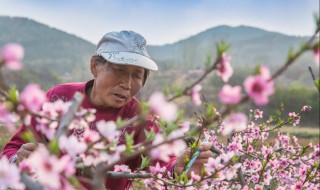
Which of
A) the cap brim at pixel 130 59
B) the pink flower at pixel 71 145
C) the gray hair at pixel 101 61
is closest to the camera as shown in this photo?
the pink flower at pixel 71 145

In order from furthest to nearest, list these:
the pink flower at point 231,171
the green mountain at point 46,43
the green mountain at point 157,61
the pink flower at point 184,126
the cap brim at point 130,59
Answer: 1. the green mountain at point 46,43
2. the green mountain at point 157,61
3. the cap brim at point 130,59
4. the pink flower at point 231,171
5. the pink flower at point 184,126

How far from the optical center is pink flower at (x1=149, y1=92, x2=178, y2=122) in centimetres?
78

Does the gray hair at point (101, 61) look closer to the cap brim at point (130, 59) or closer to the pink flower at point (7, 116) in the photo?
the cap brim at point (130, 59)

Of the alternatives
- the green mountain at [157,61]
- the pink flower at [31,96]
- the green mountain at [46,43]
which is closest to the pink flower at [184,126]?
the pink flower at [31,96]

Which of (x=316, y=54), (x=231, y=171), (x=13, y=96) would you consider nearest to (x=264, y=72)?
(x=316, y=54)

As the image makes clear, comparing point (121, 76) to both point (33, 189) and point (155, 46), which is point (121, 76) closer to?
point (33, 189)

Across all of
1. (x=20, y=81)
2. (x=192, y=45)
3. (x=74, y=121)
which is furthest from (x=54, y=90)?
(x=192, y=45)

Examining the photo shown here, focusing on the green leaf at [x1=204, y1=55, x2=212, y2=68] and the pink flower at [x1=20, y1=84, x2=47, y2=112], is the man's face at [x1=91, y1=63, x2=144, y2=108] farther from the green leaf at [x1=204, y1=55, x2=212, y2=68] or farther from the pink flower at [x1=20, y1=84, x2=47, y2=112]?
the pink flower at [x1=20, y1=84, x2=47, y2=112]

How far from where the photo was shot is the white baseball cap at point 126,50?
2.21 meters

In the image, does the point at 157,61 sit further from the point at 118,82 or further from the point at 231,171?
the point at 231,171

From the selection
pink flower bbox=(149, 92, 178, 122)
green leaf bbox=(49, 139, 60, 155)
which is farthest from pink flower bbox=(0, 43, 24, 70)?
pink flower bbox=(149, 92, 178, 122)

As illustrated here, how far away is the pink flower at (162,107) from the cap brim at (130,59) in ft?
4.54

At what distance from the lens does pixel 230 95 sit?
732 mm

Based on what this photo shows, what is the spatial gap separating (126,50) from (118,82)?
0.68 feet
